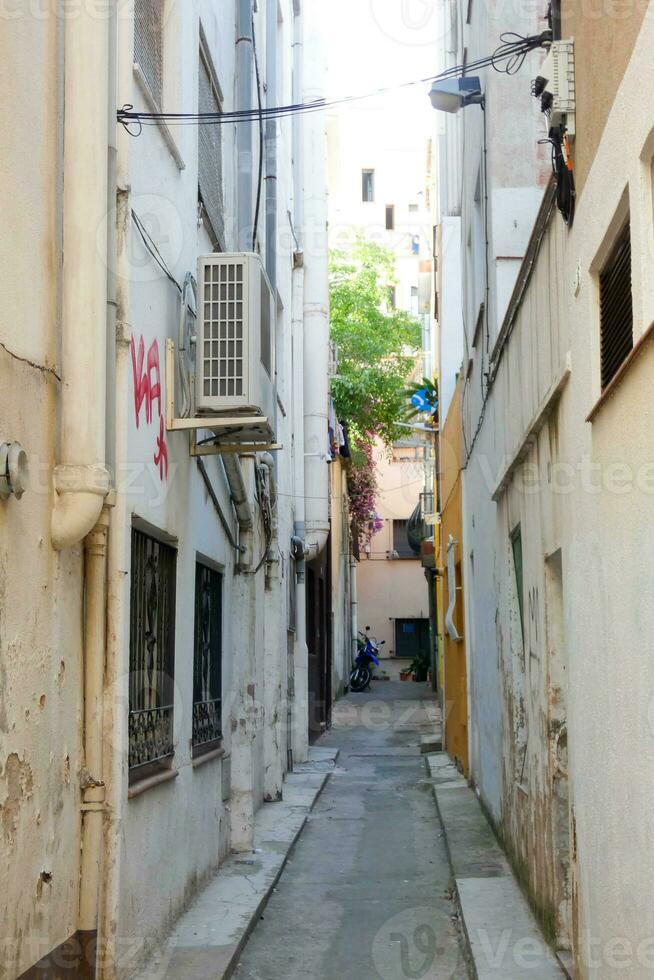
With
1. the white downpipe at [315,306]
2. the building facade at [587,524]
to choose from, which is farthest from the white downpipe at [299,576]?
the building facade at [587,524]

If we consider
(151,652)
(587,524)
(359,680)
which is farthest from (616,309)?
(359,680)

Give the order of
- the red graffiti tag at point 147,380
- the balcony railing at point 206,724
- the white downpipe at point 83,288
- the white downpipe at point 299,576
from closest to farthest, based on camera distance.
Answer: the white downpipe at point 83,288 → the red graffiti tag at point 147,380 → the balcony railing at point 206,724 → the white downpipe at point 299,576

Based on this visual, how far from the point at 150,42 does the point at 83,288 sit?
257cm

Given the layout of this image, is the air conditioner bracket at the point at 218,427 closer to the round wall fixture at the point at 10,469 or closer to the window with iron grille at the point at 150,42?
the window with iron grille at the point at 150,42

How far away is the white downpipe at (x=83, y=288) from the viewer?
4.86m

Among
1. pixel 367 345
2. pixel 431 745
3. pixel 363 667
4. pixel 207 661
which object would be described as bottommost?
pixel 431 745

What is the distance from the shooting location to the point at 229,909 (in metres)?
7.39

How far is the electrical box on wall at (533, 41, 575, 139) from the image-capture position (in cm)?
543

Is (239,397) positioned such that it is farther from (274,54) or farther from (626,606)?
(274,54)

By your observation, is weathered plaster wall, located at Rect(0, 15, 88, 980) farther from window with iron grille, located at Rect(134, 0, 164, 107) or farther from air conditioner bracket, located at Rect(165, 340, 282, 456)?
air conditioner bracket, located at Rect(165, 340, 282, 456)

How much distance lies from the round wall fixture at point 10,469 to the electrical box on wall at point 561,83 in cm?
295

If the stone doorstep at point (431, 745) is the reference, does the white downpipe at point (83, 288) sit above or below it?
above

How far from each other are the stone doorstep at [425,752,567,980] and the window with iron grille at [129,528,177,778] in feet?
6.82

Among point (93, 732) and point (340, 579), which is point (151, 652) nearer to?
point (93, 732)
